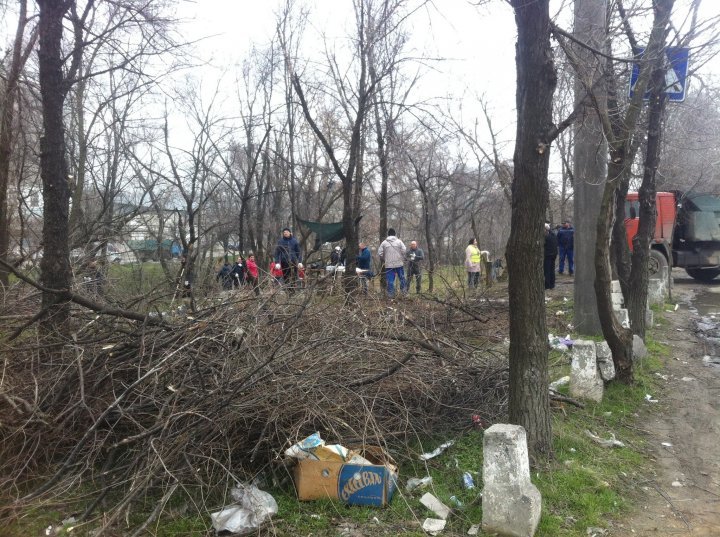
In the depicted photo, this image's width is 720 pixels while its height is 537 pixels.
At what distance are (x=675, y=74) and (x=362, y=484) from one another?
6248mm

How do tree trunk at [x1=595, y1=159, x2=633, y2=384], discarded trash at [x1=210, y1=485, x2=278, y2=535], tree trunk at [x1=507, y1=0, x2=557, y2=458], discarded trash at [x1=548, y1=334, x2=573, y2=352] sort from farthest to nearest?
1. discarded trash at [x1=548, y1=334, x2=573, y2=352]
2. tree trunk at [x1=595, y1=159, x2=633, y2=384]
3. tree trunk at [x1=507, y1=0, x2=557, y2=458]
4. discarded trash at [x1=210, y1=485, x2=278, y2=535]

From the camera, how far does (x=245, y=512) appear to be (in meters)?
3.77

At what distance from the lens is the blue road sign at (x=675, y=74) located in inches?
261

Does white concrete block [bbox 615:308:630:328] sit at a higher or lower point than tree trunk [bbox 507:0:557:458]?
lower

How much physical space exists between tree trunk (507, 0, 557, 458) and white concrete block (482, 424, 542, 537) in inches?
39.0

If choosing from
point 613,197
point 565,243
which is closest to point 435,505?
A: point 613,197

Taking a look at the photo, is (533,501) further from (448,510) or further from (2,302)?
(2,302)

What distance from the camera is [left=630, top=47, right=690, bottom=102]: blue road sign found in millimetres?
6625

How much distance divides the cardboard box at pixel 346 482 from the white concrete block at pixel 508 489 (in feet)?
2.26

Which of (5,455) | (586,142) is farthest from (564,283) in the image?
(5,455)

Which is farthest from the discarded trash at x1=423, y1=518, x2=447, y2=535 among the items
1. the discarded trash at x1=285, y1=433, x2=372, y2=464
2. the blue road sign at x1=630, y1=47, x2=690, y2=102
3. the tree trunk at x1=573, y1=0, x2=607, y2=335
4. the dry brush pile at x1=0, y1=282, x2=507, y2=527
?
the tree trunk at x1=573, y1=0, x2=607, y2=335

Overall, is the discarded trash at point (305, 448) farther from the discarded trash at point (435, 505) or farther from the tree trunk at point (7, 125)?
the tree trunk at point (7, 125)

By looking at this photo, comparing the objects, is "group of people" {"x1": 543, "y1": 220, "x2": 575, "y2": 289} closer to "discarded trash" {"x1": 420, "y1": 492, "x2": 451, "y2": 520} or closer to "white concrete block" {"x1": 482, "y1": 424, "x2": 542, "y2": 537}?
"discarded trash" {"x1": 420, "y1": 492, "x2": 451, "y2": 520}

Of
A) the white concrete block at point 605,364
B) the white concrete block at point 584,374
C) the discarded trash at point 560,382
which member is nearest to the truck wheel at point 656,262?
the white concrete block at point 605,364
